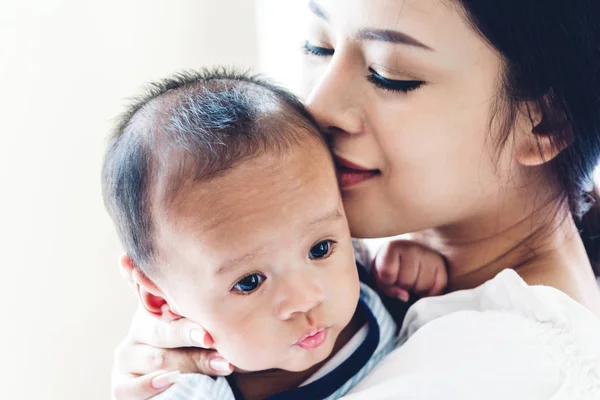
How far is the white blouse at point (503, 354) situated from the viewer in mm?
833

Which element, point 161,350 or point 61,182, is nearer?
point 161,350

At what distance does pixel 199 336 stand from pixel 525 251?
21.4 inches

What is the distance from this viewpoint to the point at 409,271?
44.5 inches

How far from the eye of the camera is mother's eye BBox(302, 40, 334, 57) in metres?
1.04

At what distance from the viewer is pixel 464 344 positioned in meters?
0.87

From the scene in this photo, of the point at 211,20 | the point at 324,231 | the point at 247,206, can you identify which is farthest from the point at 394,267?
the point at 211,20

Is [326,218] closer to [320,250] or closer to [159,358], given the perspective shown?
[320,250]

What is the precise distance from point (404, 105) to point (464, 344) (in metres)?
0.34

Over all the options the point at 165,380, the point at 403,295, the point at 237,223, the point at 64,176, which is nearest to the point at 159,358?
the point at 165,380

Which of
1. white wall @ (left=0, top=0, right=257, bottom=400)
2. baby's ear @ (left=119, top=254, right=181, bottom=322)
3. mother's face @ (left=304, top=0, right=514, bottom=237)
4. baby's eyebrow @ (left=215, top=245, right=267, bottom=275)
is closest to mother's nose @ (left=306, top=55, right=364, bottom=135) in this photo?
mother's face @ (left=304, top=0, right=514, bottom=237)

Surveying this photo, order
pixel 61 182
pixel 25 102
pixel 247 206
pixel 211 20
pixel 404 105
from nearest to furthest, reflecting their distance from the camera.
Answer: pixel 247 206, pixel 404 105, pixel 25 102, pixel 61 182, pixel 211 20

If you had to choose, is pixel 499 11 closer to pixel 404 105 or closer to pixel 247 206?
pixel 404 105

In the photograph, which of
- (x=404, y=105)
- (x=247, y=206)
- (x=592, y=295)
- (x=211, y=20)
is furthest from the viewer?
(x=211, y=20)

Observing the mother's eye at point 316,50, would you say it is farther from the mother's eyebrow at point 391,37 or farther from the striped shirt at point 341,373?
the striped shirt at point 341,373
